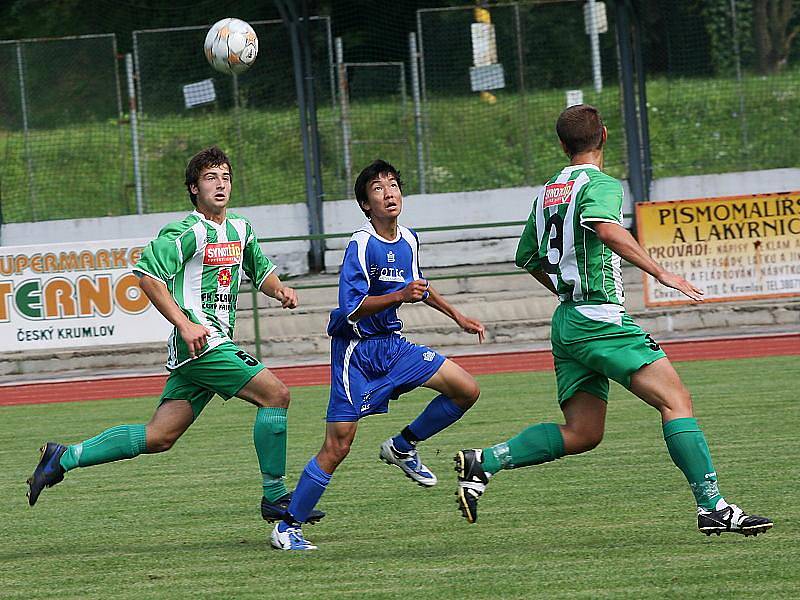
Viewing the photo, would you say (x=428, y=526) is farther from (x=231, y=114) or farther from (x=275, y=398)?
(x=231, y=114)

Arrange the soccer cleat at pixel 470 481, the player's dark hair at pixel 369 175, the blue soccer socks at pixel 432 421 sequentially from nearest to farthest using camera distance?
the soccer cleat at pixel 470 481, the player's dark hair at pixel 369 175, the blue soccer socks at pixel 432 421

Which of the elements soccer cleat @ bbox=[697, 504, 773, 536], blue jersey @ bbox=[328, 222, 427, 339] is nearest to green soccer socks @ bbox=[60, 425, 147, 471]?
blue jersey @ bbox=[328, 222, 427, 339]

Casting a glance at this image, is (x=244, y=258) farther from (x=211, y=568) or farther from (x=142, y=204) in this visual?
(x=142, y=204)

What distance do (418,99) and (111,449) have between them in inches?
598

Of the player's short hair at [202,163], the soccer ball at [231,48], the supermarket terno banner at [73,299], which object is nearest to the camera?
the player's short hair at [202,163]

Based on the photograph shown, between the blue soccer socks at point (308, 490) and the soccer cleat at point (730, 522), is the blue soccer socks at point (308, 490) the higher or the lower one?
the higher one

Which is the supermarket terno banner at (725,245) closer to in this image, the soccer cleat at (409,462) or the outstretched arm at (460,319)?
the soccer cleat at (409,462)

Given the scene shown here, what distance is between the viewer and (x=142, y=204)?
20.7m

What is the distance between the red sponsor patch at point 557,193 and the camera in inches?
216

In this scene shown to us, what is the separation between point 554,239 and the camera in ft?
18.3

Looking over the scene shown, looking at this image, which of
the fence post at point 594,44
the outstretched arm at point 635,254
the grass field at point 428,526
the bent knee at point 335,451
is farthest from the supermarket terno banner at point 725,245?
the outstretched arm at point 635,254

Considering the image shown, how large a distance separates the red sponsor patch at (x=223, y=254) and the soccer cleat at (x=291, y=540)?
52.1 inches

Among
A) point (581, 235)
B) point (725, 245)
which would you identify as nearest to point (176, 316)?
point (581, 235)

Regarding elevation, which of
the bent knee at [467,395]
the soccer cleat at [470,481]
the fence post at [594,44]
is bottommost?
the soccer cleat at [470,481]
